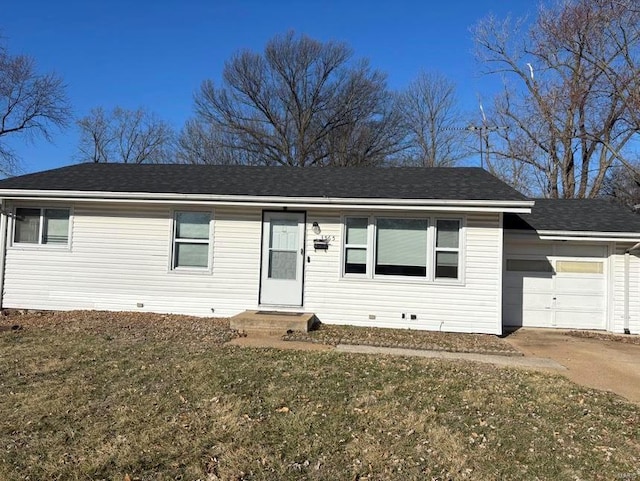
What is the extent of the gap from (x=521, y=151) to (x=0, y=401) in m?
26.2

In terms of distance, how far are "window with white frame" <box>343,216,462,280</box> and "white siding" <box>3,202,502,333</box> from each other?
192 millimetres

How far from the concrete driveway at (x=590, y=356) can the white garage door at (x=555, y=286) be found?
426 mm

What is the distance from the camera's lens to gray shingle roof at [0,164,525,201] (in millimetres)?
9930

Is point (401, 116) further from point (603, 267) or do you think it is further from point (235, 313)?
point (235, 313)

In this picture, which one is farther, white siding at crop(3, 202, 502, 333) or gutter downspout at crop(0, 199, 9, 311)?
gutter downspout at crop(0, 199, 9, 311)

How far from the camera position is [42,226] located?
10898 mm

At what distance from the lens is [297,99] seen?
101ft

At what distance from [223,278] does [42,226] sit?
4.54 meters

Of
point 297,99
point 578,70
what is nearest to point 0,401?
point 578,70

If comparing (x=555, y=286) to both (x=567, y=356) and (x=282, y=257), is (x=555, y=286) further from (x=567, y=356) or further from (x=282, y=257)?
(x=282, y=257)

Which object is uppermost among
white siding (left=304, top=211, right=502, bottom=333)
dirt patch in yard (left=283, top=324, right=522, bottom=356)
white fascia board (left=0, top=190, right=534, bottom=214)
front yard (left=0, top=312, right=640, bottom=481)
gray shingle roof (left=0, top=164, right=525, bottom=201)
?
gray shingle roof (left=0, top=164, right=525, bottom=201)

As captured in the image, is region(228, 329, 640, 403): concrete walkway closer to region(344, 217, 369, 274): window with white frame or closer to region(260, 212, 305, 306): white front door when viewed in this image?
region(260, 212, 305, 306): white front door

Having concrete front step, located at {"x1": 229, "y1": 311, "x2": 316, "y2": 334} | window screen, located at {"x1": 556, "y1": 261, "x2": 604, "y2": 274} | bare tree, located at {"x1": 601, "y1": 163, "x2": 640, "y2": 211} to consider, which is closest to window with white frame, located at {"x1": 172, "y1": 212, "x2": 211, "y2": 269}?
concrete front step, located at {"x1": 229, "y1": 311, "x2": 316, "y2": 334}

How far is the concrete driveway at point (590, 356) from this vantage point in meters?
6.36
